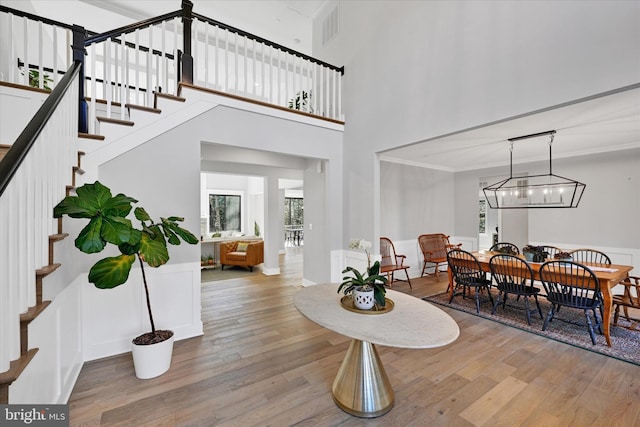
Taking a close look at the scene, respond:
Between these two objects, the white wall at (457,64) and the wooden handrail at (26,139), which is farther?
the white wall at (457,64)

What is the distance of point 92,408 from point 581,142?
644 centimetres

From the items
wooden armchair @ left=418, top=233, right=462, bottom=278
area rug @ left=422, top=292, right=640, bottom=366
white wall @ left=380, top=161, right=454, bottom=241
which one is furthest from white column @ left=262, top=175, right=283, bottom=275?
area rug @ left=422, top=292, right=640, bottom=366

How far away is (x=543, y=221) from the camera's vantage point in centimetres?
523

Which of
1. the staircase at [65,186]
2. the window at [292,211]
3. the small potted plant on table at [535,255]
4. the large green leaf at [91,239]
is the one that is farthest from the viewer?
the window at [292,211]

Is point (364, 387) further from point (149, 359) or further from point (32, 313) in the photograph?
point (32, 313)

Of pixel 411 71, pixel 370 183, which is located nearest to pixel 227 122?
pixel 370 183

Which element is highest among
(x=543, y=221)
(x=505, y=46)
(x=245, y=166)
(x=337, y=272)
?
(x=505, y=46)

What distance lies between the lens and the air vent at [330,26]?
4.93m

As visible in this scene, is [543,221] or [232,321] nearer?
[232,321]

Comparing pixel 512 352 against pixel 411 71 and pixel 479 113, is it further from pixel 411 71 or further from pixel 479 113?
pixel 411 71

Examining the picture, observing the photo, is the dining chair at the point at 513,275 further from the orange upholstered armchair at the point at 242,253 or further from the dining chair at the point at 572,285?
the orange upholstered armchair at the point at 242,253

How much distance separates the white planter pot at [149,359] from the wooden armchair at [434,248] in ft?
16.3

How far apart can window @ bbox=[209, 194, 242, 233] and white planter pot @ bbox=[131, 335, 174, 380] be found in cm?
797

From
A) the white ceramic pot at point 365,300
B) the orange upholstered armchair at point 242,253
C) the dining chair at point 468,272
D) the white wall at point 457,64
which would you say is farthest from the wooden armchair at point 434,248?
the white ceramic pot at point 365,300
